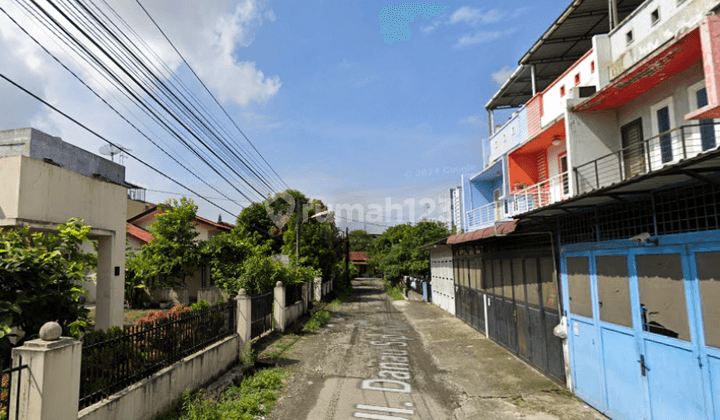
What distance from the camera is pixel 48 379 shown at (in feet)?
12.9

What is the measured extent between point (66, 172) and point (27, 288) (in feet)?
13.2

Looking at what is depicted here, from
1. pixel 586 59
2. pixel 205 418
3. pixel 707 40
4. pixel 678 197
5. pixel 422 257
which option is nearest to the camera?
pixel 678 197

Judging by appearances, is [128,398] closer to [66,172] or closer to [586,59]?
[66,172]

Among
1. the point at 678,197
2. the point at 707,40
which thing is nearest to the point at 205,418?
the point at 678,197

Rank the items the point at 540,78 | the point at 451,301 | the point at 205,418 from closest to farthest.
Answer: the point at 205,418, the point at 540,78, the point at 451,301

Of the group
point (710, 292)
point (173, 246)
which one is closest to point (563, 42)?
point (710, 292)

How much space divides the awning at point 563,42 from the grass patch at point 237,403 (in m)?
11.9

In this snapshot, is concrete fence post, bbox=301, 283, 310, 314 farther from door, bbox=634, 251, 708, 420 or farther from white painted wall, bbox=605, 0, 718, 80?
white painted wall, bbox=605, 0, 718, 80

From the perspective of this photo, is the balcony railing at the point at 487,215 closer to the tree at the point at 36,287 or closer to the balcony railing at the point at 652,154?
the balcony railing at the point at 652,154

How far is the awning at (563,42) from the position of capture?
10.3 metres

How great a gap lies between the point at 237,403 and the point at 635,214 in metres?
7.39

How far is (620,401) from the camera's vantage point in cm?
635

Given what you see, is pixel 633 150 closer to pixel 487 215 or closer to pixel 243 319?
pixel 487 215

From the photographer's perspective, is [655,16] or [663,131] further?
[655,16]
